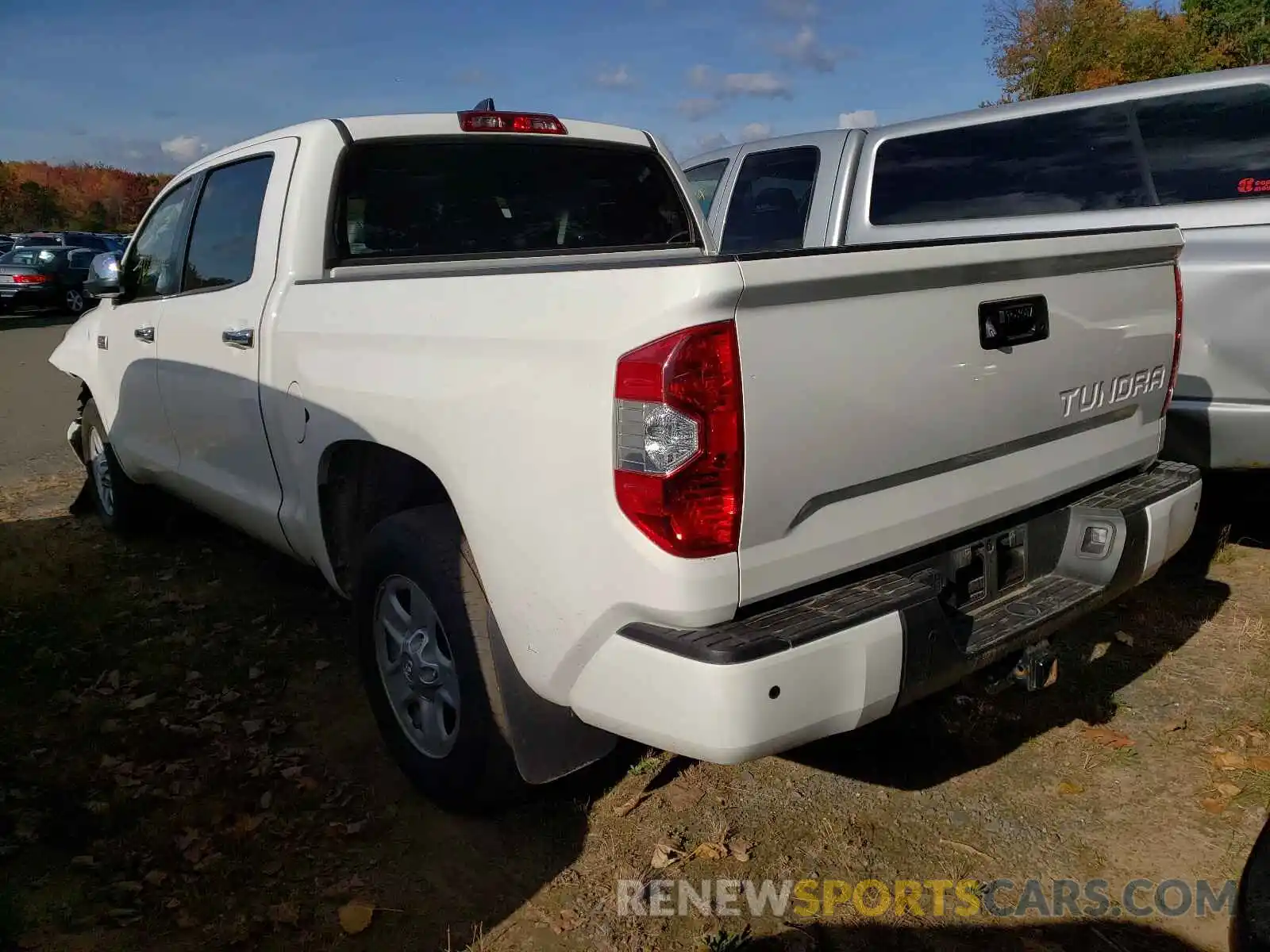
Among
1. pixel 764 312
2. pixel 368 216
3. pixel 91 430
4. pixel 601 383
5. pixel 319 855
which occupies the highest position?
pixel 368 216

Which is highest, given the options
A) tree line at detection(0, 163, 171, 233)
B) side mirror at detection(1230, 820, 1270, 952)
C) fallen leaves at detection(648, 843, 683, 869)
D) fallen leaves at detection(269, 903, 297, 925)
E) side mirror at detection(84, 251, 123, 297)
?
tree line at detection(0, 163, 171, 233)

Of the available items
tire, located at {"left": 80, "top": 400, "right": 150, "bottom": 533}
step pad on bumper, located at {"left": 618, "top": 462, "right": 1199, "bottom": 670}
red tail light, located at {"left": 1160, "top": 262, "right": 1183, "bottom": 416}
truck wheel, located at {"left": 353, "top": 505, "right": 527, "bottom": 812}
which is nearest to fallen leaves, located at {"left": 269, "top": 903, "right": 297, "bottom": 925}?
truck wheel, located at {"left": 353, "top": 505, "right": 527, "bottom": 812}

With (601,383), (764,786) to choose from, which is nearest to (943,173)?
(764,786)

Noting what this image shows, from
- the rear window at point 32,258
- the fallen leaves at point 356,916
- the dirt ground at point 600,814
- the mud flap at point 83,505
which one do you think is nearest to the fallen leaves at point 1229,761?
the dirt ground at point 600,814

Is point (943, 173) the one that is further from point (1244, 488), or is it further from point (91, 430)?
point (91, 430)

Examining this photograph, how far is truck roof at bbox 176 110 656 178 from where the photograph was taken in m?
3.47

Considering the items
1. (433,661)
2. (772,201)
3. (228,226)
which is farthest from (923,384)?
(772,201)

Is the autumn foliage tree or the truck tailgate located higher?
the autumn foliage tree

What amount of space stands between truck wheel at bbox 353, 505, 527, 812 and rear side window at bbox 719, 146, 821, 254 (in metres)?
3.95

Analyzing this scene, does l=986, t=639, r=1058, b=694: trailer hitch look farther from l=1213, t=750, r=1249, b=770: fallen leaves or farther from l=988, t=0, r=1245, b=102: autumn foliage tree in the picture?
l=988, t=0, r=1245, b=102: autumn foliage tree

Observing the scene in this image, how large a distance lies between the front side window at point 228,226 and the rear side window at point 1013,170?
12.0ft

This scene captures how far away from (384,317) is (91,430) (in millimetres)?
3779

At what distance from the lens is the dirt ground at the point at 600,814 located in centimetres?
250

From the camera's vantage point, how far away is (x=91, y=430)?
561 cm
